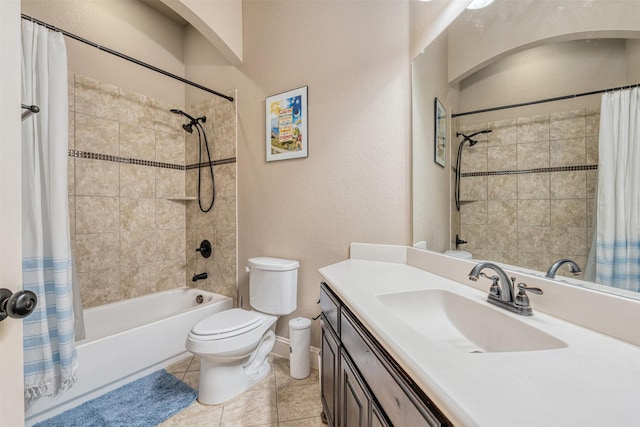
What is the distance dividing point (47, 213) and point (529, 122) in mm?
2159

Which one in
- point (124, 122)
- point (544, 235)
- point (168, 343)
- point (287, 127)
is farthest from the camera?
point (124, 122)

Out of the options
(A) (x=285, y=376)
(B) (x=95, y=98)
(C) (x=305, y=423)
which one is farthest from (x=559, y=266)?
(B) (x=95, y=98)

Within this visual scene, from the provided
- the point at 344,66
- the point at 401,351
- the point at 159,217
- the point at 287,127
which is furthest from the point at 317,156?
the point at 159,217

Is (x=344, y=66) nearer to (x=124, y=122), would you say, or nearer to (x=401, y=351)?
(x=401, y=351)

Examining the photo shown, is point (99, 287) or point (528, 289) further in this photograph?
point (99, 287)

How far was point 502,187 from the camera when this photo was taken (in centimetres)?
103

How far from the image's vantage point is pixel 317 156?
195cm

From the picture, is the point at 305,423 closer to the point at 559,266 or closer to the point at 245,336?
the point at 245,336

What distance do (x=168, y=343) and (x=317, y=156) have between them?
1757 mm

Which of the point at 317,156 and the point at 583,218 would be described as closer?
the point at 583,218

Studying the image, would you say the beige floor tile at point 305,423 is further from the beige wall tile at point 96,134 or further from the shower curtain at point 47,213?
the beige wall tile at point 96,134

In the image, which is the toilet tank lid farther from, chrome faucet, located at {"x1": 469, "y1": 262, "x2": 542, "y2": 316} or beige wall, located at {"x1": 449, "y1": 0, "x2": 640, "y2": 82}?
beige wall, located at {"x1": 449, "y1": 0, "x2": 640, "y2": 82}

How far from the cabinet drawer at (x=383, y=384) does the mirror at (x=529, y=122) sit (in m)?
0.63

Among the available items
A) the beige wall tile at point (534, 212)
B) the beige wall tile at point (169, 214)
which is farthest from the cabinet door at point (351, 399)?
the beige wall tile at point (169, 214)
